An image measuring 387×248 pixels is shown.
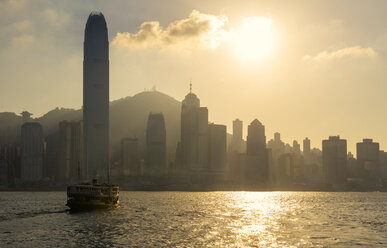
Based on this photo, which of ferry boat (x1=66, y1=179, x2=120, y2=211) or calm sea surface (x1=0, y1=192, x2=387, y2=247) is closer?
calm sea surface (x1=0, y1=192, x2=387, y2=247)

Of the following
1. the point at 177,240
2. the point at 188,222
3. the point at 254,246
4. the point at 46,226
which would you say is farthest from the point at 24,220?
the point at 254,246

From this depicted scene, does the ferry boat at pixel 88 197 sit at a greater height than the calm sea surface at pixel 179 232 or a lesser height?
greater

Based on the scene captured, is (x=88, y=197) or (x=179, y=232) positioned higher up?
(x=88, y=197)

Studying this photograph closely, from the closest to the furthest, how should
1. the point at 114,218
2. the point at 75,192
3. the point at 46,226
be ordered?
the point at 46,226 → the point at 114,218 → the point at 75,192

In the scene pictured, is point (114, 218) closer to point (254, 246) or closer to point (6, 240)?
point (6, 240)

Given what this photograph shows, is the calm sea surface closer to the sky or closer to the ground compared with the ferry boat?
closer to the ground

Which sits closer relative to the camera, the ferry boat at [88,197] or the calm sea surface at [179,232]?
the calm sea surface at [179,232]

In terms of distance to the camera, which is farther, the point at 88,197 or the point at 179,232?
the point at 88,197

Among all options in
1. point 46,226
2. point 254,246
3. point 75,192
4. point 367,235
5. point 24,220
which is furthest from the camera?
point 75,192
